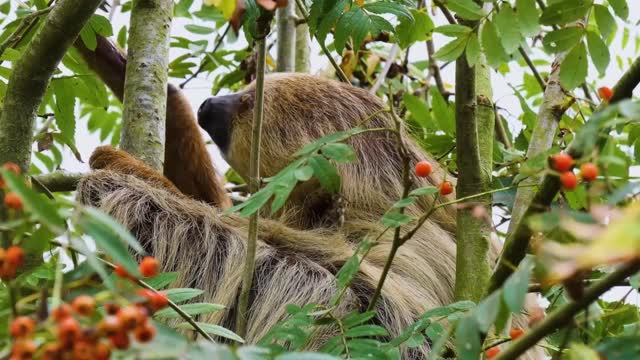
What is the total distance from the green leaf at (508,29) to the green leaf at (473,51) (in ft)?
0.89

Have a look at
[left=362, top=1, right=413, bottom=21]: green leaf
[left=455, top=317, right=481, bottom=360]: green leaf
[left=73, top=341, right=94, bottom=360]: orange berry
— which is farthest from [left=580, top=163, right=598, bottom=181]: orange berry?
[left=362, top=1, right=413, bottom=21]: green leaf

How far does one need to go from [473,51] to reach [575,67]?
0.48 meters

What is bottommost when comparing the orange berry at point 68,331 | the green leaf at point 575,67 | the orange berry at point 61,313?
the orange berry at point 68,331

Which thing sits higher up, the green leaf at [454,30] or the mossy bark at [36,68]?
the green leaf at [454,30]

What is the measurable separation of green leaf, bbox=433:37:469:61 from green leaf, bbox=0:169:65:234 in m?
2.40

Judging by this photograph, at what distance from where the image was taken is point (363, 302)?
5168 mm

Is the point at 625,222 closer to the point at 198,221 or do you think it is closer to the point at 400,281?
the point at 400,281

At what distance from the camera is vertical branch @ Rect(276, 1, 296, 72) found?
24.9 ft

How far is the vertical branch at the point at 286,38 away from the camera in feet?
24.9

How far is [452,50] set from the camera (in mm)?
3908

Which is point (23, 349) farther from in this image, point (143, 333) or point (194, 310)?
point (194, 310)

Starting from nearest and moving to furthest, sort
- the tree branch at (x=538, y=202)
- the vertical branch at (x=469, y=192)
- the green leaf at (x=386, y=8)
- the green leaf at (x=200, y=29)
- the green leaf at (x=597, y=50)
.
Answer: the tree branch at (x=538, y=202) < the green leaf at (x=597, y=50) < the vertical branch at (x=469, y=192) < the green leaf at (x=386, y=8) < the green leaf at (x=200, y=29)

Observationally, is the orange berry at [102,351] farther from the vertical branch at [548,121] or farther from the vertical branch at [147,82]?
the vertical branch at [147,82]

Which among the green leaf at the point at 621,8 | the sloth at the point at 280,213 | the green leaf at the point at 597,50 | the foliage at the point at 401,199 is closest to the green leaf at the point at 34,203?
the foliage at the point at 401,199
